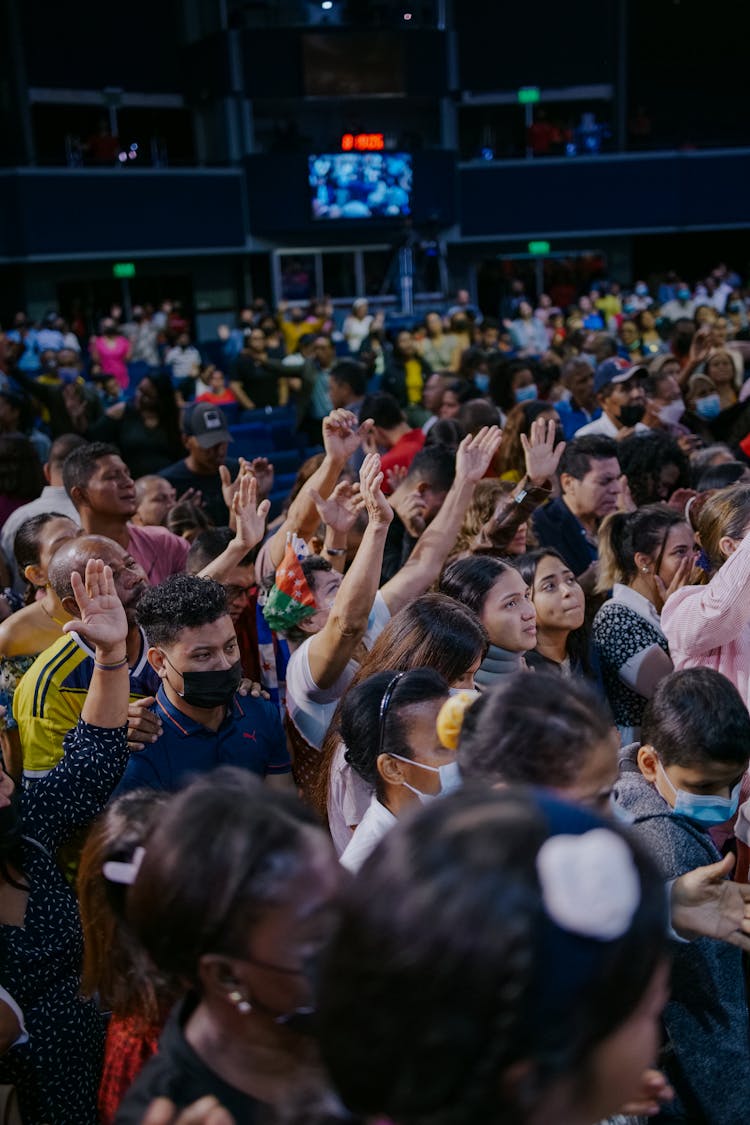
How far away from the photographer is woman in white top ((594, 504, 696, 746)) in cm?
364

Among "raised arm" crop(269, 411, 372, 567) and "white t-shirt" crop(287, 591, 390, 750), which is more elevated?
"raised arm" crop(269, 411, 372, 567)

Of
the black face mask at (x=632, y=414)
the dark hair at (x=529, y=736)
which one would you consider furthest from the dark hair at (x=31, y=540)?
the black face mask at (x=632, y=414)

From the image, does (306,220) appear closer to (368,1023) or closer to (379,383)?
(379,383)

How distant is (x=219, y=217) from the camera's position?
2186 centimetres

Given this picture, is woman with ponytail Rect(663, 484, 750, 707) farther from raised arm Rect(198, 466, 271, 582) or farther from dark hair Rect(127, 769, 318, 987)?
dark hair Rect(127, 769, 318, 987)

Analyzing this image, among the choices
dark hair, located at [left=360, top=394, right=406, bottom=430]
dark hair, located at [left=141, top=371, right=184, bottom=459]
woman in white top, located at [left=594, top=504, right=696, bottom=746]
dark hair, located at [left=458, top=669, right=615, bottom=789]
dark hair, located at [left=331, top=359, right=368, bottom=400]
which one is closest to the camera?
dark hair, located at [left=458, top=669, right=615, bottom=789]

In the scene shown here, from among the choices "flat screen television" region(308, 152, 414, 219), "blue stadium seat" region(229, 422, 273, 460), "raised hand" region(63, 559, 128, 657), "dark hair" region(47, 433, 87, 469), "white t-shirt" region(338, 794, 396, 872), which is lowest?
"blue stadium seat" region(229, 422, 273, 460)

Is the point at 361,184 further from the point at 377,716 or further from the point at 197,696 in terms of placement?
the point at 377,716

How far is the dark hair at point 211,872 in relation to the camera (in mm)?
1407

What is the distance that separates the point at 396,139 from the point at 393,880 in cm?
2409

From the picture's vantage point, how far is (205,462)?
6.05m

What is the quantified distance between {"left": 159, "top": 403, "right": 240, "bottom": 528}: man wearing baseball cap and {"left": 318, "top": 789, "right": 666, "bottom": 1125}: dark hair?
4.93m

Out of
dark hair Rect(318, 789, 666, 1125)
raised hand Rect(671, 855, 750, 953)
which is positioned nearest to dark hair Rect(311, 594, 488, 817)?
raised hand Rect(671, 855, 750, 953)

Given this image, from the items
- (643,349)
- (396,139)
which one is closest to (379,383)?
(643,349)
